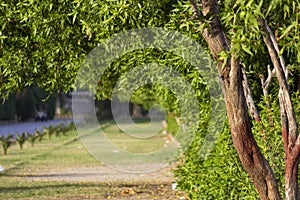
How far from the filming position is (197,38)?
22.2 ft

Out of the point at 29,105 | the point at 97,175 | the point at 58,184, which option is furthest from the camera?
the point at 29,105

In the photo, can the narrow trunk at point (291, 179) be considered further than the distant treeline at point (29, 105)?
No

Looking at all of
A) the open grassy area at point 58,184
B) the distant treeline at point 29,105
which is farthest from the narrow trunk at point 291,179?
the distant treeline at point 29,105

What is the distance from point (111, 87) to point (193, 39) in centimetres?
297

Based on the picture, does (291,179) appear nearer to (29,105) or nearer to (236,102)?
(236,102)

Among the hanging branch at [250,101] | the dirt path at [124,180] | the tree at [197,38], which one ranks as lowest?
the dirt path at [124,180]

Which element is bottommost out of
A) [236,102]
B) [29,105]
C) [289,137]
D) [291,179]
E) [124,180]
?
[124,180]

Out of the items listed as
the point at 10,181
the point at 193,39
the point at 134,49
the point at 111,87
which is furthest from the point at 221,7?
the point at 10,181

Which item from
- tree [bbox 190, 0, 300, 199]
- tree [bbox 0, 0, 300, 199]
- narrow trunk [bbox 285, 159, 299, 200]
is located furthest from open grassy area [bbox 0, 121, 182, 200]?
tree [bbox 190, 0, 300, 199]

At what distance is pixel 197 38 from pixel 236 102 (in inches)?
70.4

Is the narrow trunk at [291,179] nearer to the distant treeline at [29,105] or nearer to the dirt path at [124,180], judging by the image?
the dirt path at [124,180]

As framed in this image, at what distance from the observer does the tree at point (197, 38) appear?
4.66 meters

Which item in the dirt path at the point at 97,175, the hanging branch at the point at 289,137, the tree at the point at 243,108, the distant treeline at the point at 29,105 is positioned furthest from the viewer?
the distant treeline at the point at 29,105

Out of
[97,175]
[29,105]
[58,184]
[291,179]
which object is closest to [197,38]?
[291,179]
